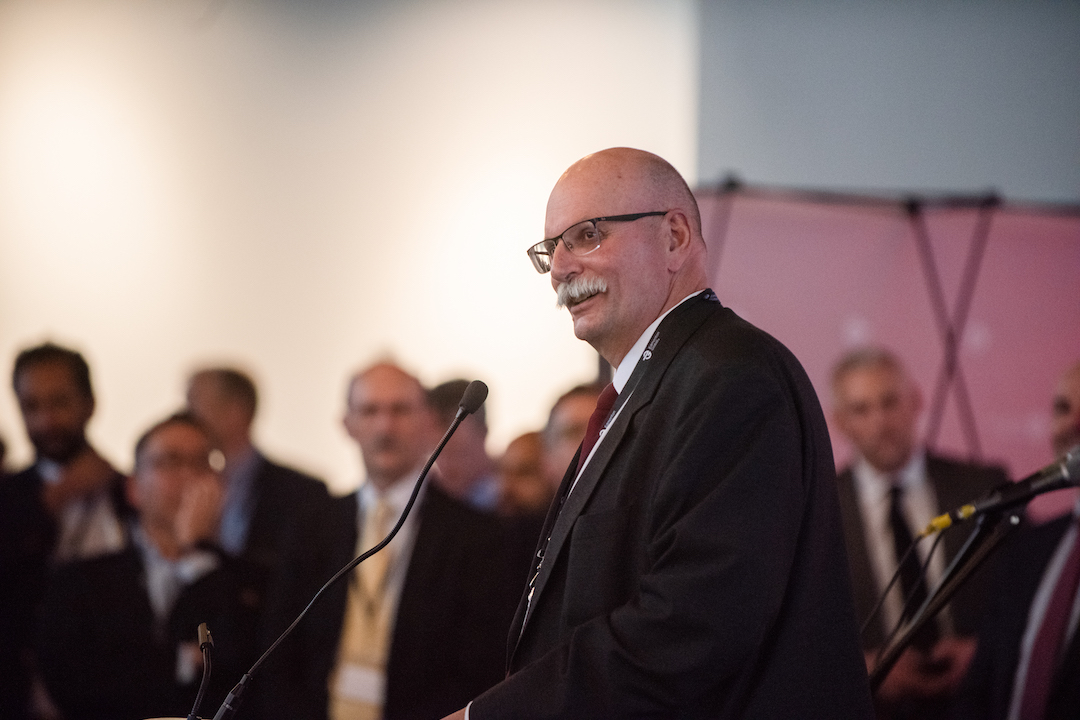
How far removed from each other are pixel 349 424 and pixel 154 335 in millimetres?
1176

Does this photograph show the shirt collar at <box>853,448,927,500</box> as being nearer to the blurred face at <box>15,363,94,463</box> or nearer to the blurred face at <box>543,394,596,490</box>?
the blurred face at <box>543,394,596,490</box>

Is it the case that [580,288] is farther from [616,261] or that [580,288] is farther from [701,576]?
[701,576]

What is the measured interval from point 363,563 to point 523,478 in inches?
35.4

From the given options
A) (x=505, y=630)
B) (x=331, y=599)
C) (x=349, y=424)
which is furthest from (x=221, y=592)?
(x=505, y=630)

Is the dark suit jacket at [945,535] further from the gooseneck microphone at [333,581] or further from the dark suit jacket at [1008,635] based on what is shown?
the gooseneck microphone at [333,581]

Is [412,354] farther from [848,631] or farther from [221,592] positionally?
[848,631]

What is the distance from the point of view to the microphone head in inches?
62.1

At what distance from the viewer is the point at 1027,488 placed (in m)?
1.62

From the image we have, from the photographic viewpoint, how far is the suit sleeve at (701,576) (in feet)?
3.91

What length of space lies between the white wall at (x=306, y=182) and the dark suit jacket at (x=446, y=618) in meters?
0.99

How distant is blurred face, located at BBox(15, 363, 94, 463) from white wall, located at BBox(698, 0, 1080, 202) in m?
2.75

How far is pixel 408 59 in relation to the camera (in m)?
4.39

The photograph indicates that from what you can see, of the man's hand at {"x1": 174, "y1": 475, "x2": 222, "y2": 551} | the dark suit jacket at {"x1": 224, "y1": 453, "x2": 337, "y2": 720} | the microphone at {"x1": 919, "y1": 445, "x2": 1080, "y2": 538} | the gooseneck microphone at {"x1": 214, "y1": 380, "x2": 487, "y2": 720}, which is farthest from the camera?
the man's hand at {"x1": 174, "y1": 475, "x2": 222, "y2": 551}

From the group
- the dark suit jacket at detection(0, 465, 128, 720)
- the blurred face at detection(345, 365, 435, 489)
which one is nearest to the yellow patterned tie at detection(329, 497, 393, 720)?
the blurred face at detection(345, 365, 435, 489)
